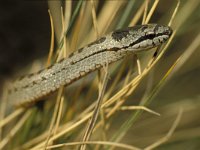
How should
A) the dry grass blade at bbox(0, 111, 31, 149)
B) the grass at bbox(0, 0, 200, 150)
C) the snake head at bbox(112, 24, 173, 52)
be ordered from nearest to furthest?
the grass at bbox(0, 0, 200, 150)
the snake head at bbox(112, 24, 173, 52)
the dry grass blade at bbox(0, 111, 31, 149)

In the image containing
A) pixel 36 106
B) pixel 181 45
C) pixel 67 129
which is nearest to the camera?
pixel 67 129

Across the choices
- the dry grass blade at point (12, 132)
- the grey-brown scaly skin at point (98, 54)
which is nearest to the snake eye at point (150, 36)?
the grey-brown scaly skin at point (98, 54)

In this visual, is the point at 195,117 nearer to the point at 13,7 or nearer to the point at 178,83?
the point at 178,83

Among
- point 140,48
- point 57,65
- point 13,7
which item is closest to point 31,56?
point 13,7

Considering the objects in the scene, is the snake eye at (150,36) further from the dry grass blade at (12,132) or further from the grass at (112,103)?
the dry grass blade at (12,132)

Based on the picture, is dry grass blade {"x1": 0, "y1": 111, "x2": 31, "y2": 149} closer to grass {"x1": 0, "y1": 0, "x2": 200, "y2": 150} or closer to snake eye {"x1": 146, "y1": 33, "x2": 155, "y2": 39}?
grass {"x1": 0, "y1": 0, "x2": 200, "y2": 150}

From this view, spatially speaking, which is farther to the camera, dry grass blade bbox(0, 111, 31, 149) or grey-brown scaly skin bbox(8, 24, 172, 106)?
dry grass blade bbox(0, 111, 31, 149)

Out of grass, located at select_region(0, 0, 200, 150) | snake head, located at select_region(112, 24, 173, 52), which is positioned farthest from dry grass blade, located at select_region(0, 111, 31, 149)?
snake head, located at select_region(112, 24, 173, 52)

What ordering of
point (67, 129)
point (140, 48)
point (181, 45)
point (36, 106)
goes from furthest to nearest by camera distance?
point (181, 45)
point (36, 106)
point (140, 48)
point (67, 129)
